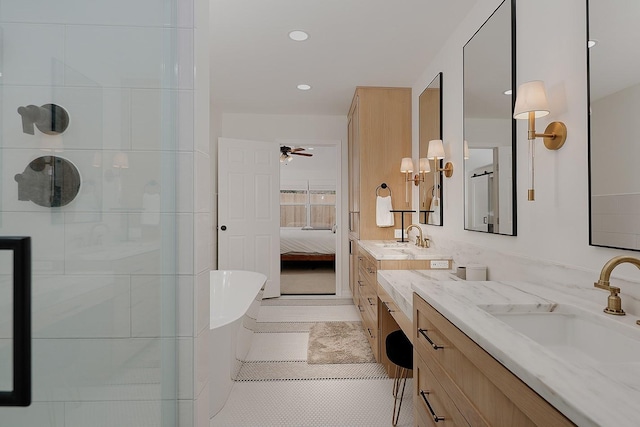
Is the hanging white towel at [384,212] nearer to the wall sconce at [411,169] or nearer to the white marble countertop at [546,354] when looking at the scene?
the wall sconce at [411,169]

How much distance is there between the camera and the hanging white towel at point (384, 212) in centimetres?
350

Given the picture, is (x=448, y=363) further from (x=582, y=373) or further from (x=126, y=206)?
(x=126, y=206)

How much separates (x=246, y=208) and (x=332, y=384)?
2.66m

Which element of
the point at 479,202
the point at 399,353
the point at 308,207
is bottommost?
the point at 399,353

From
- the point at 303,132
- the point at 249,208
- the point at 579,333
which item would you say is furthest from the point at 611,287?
the point at 303,132

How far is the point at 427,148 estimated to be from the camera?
310 centimetres

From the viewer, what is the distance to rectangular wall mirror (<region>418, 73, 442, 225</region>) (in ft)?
9.37

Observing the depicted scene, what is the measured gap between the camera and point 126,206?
0.89m

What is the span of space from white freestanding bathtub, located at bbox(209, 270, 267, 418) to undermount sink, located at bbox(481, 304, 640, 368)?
1538 mm

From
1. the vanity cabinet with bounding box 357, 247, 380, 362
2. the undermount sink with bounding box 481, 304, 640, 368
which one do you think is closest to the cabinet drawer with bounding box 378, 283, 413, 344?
the vanity cabinet with bounding box 357, 247, 380, 362

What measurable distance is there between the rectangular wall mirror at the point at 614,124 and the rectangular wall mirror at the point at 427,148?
1574 millimetres

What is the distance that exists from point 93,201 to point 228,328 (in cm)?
148

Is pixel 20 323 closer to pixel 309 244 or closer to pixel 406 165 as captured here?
pixel 406 165

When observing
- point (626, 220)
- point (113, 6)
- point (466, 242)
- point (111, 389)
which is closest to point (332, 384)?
point (466, 242)
